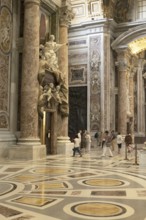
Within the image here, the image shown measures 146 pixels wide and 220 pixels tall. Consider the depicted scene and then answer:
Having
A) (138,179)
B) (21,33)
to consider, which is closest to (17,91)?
(21,33)

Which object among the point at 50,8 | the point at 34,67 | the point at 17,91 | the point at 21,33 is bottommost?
the point at 17,91

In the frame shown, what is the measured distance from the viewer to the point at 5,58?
12.8 meters

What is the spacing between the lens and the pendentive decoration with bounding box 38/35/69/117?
13.5 meters

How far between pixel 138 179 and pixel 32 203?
3383 millimetres

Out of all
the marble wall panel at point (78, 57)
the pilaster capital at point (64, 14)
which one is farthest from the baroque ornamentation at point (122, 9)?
the pilaster capital at point (64, 14)

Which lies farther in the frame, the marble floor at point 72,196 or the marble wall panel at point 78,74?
the marble wall panel at point 78,74

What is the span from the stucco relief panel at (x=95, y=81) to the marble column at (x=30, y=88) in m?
8.26

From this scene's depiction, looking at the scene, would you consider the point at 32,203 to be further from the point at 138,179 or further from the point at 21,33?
the point at 21,33

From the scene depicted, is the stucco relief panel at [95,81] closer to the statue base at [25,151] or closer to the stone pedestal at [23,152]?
the statue base at [25,151]

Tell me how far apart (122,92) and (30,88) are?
11211 millimetres

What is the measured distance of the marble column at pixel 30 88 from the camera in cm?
1255

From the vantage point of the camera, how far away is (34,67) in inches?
512

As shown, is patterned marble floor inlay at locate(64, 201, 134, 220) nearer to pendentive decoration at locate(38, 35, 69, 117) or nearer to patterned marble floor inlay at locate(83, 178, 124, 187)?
patterned marble floor inlay at locate(83, 178, 124, 187)

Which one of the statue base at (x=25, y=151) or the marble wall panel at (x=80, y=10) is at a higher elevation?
the marble wall panel at (x=80, y=10)
